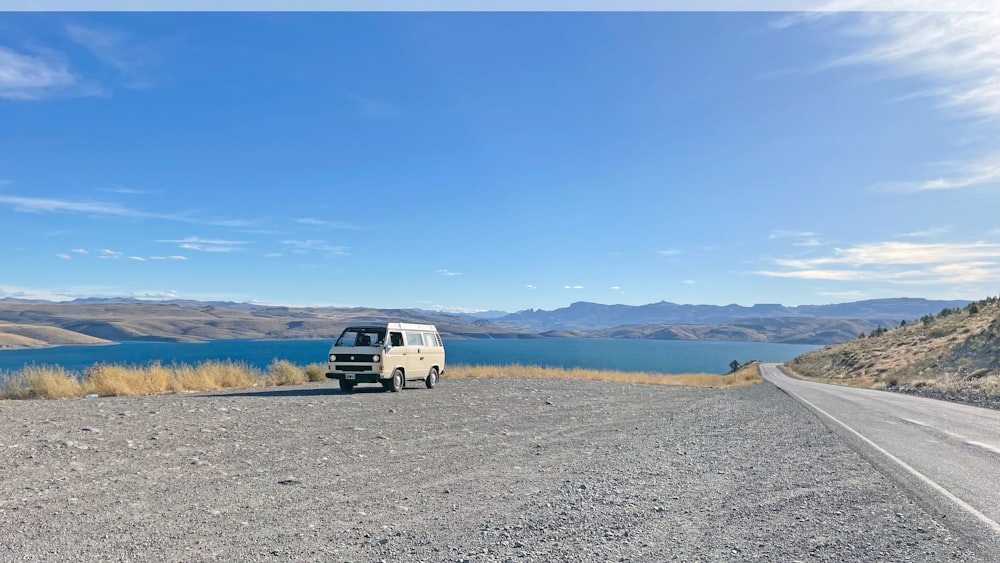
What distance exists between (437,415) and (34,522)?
9.12 meters

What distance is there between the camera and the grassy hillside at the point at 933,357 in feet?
105

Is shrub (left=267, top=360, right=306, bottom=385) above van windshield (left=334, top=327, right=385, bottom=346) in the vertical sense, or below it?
below

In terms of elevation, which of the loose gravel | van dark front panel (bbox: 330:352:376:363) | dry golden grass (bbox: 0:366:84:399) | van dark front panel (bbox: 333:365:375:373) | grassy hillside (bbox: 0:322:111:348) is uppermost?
van dark front panel (bbox: 330:352:376:363)

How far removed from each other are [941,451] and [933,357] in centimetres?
3964

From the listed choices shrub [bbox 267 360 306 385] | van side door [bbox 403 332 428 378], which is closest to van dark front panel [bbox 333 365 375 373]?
van side door [bbox 403 332 428 378]

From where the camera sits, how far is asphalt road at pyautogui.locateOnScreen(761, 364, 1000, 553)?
6.38 metres

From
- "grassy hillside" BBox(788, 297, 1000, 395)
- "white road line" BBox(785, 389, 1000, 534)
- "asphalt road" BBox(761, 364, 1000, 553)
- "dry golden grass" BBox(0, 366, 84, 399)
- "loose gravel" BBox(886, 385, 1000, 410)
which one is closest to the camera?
"white road line" BBox(785, 389, 1000, 534)

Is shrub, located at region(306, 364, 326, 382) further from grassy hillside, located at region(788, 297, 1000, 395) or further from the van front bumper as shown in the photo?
grassy hillside, located at region(788, 297, 1000, 395)

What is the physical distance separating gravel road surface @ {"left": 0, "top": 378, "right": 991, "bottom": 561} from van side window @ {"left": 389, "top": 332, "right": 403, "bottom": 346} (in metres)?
6.71

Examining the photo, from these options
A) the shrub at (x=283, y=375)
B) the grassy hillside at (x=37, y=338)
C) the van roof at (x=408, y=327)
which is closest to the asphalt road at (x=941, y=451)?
the van roof at (x=408, y=327)

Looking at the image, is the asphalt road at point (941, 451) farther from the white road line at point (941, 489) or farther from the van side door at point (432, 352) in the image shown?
the van side door at point (432, 352)

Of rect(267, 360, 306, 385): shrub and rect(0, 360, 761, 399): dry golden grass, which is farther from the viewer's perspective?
rect(267, 360, 306, 385): shrub

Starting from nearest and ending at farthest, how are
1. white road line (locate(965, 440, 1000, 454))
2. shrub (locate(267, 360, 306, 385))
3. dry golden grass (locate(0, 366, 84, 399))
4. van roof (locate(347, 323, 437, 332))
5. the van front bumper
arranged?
white road line (locate(965, 440, 1000, 454)) < dry golden grass (locate(0, 366, 84, 399)) < the van front bumper < van roof (locate(347, 323, 437, 332)) < shrub (locate(267, 360, 306, 385))

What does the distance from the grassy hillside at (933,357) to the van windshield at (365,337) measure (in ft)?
81.4
